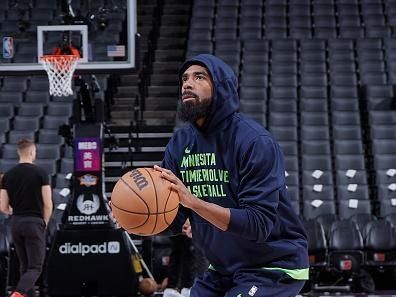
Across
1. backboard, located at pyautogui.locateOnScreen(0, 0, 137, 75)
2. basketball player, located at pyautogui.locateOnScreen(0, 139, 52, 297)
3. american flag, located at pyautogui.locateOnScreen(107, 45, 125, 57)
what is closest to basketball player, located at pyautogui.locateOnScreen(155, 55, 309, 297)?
basketball player, located at pyautogui.locateOnScreen(0, 139, 52, 297)

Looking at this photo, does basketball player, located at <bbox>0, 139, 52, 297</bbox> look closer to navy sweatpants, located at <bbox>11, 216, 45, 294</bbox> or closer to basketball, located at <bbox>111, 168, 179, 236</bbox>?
navy sweatpants, located at <bbox>11, 216, 45, 294</bbox>

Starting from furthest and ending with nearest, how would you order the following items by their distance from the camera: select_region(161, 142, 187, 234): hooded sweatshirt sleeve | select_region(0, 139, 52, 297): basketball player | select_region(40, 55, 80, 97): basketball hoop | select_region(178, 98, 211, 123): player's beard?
select_region(40, 55, 80, 97): basketball hoop
select_region(0, 139, 52, 297): basketball player
select_region(161, 142, 187, 234): hooded sweatshirt sleeve
select_region(178, 98, 211, 123): player's beard

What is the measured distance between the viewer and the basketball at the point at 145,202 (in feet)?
10.8

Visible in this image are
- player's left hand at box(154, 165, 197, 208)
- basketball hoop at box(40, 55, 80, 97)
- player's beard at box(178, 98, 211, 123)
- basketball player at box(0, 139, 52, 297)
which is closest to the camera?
player's left hand at box(154, 165, 197, 208)

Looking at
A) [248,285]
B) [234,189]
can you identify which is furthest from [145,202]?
[248,285]

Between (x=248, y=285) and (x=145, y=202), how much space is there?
1.79 ft

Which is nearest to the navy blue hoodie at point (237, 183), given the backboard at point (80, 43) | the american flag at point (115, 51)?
the backboard at point (80, 43)

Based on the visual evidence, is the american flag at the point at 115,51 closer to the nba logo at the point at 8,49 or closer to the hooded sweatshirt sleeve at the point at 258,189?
the nba logo at the point at 8,49

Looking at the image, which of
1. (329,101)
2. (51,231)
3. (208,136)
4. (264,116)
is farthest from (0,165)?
(208,136)

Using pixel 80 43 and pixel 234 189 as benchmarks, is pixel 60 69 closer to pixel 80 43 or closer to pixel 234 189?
pixel 80 43

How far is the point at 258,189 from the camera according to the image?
3.38 m

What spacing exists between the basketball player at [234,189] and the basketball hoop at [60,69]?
5324 millimetres

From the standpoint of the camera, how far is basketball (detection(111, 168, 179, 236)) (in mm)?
3307

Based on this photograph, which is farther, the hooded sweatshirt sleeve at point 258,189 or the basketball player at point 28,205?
the basketball player at point 28,205
